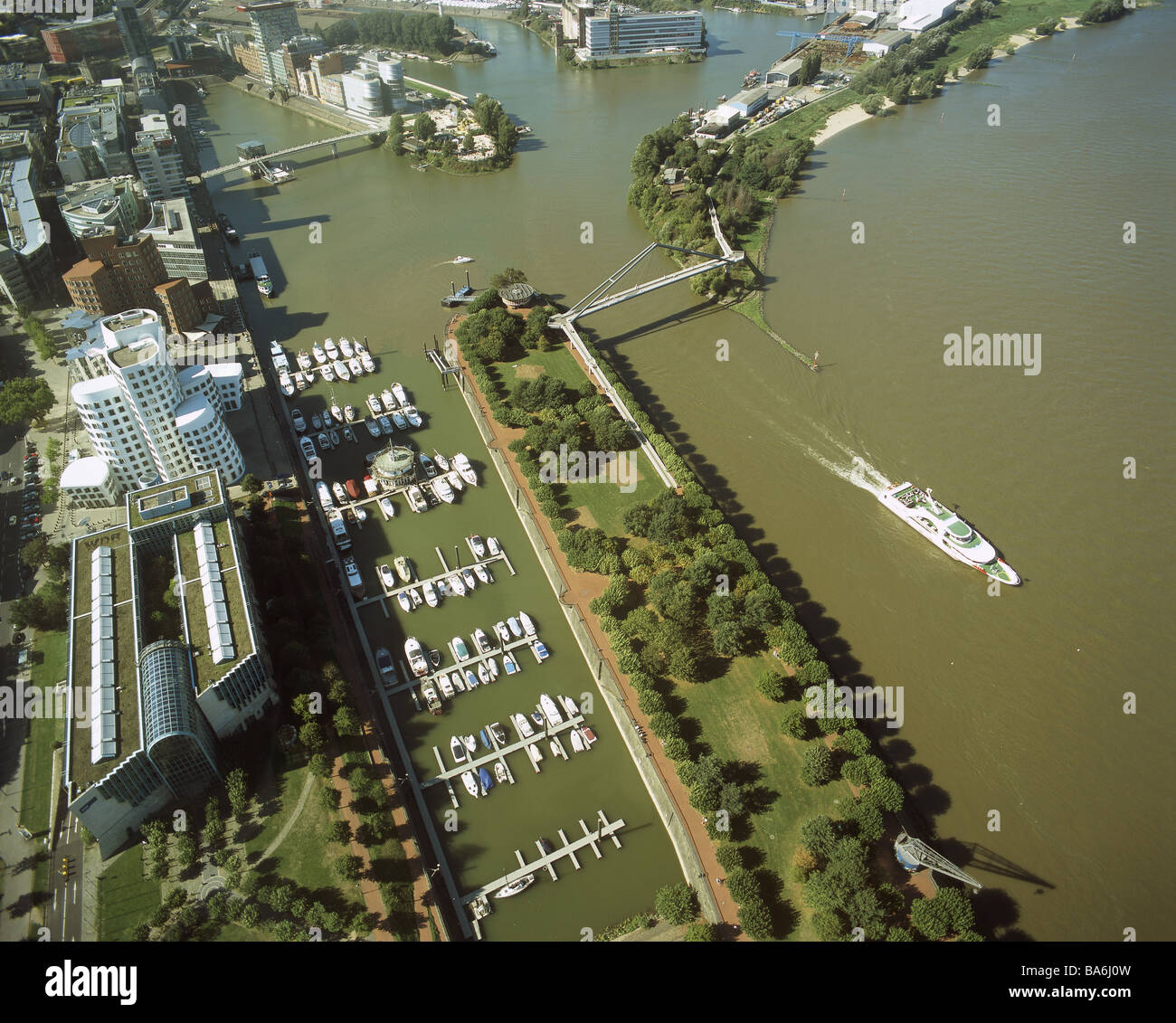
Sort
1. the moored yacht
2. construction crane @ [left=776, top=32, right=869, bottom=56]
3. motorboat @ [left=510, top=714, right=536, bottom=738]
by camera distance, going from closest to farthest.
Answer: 1. motorboat @ [left=510, top=714, right=536, bottom=738]
2. the moored yacht
3. construction crane @ [left=776, top=32, right=869, bottom=56]

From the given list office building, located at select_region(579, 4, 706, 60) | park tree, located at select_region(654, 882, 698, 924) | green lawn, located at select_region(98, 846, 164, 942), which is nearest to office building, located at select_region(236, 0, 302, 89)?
office building, located at select_region(579, 4, 706, 60)

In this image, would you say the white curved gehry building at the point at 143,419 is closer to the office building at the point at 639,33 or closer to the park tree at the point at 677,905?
the park tree at the point at 677,905

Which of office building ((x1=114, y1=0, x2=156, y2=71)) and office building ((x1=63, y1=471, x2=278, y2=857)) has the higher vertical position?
office building ((x1=114, y1=0, x2=156, y2=71))

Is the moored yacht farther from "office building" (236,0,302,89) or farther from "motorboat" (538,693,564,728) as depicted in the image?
"office building" (236,0,302,89)

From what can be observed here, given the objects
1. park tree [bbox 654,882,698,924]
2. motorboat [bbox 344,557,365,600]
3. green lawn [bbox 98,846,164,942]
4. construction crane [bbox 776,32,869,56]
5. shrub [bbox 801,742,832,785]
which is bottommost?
park tree [bbox 654,882,698,924]

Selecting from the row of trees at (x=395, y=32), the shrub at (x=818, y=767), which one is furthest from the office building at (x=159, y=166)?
the shrub at (x=818, y=767)

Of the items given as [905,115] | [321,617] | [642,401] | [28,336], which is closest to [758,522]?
[642,401]
